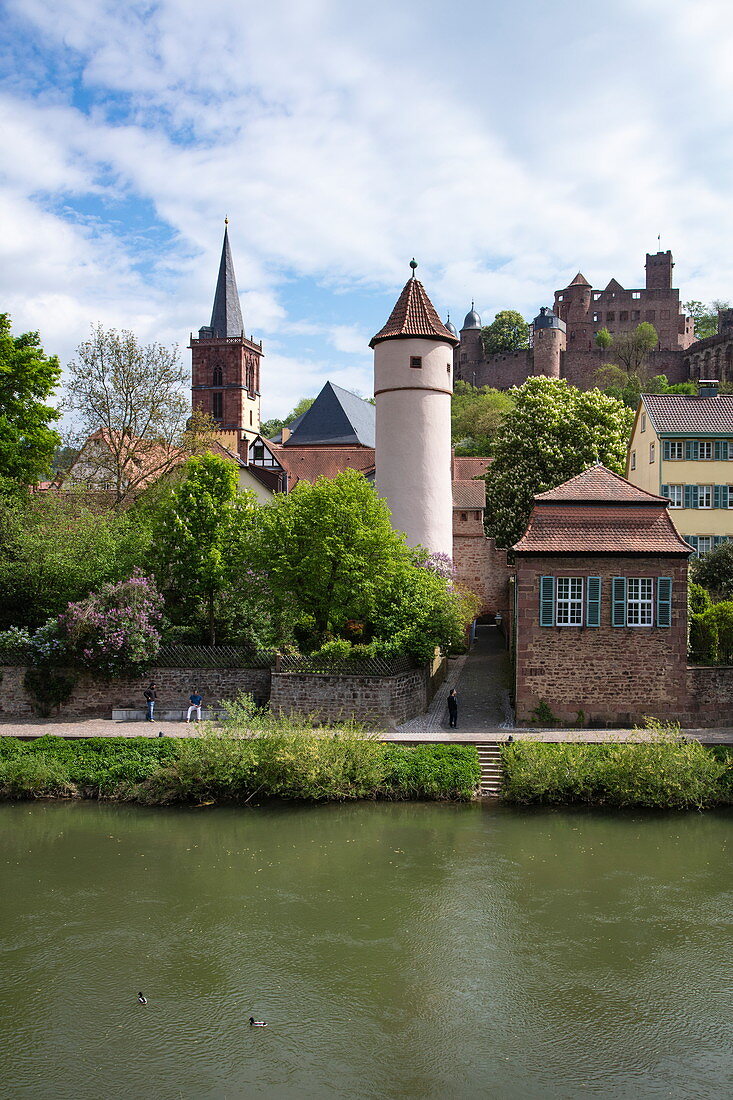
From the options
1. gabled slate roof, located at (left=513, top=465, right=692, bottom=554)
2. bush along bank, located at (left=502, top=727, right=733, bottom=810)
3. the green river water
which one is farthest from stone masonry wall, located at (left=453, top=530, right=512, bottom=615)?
the green river water

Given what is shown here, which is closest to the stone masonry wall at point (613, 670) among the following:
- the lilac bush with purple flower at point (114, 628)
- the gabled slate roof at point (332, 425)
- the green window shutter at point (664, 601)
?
the green window shutter at point (664, 601)

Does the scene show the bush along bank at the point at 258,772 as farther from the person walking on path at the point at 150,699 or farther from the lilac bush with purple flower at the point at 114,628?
the lilac bush with purple flower at the point at 114,628

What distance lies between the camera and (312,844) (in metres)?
18.4

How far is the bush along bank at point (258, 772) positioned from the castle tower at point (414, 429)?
37.8 feet

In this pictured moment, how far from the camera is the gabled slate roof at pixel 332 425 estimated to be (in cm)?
5578

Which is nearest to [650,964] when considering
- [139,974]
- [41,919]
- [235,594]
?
[139,974]

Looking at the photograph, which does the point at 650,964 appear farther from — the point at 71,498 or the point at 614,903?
the point at 71,498

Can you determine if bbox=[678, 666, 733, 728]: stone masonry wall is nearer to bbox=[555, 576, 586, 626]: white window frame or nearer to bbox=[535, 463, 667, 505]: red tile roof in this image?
bbox=[555, 576, 586, 626]: white window frame

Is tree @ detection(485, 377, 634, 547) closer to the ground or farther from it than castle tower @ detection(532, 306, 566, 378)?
closer to the ground

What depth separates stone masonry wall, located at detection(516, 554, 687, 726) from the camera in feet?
77.2

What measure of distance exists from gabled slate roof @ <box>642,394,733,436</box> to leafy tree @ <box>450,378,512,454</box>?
29.9 metres

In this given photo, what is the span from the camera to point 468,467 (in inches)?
1934

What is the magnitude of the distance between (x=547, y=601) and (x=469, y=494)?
58.8 ft

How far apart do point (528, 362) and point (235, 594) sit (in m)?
67.9
